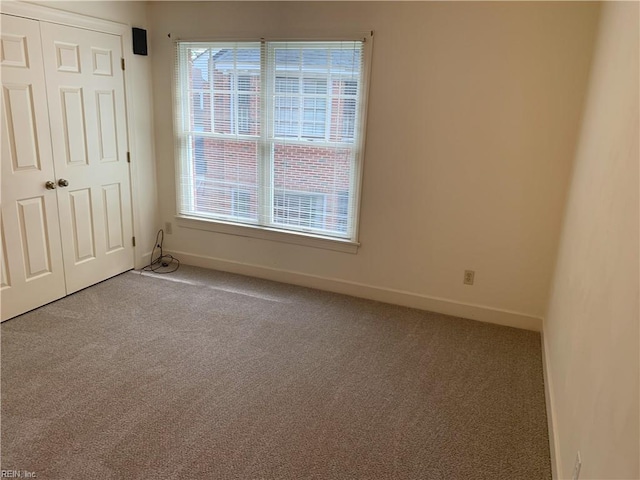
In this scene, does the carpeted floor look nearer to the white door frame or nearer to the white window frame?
the white window frame

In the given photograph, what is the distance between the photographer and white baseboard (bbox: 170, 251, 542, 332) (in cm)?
347

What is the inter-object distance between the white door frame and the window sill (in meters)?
0.45

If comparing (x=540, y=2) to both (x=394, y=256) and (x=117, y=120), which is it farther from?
(x=117, y=120)

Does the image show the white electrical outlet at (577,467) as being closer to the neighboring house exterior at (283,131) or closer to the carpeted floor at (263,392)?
the carpeted floor at (263,392)

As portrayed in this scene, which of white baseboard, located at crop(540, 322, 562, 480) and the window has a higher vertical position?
the window

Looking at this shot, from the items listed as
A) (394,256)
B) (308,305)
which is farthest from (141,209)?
(394,256)

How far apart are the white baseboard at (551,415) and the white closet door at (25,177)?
342cm

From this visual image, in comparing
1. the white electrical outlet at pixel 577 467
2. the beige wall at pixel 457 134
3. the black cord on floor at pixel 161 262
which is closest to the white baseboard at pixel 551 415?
the white electrical outlet at pixel 577 467

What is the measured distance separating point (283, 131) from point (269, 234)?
908mm

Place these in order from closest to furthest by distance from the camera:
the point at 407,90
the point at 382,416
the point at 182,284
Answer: the point at 382,416
the point at 407,90
the point at 182,284

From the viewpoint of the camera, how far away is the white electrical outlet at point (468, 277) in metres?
3.51

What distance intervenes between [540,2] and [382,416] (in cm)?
271

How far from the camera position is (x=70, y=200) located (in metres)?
3.54

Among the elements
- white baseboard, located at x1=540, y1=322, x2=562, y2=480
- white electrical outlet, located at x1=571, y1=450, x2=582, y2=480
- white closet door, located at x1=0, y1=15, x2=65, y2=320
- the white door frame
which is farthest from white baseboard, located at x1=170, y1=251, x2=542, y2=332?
white electrical outlet, located at x1=571, y1=450, x2=582, y2=480
